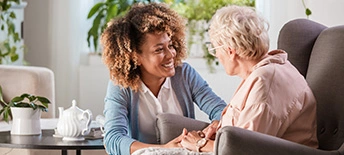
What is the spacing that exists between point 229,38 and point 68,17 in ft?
9.59

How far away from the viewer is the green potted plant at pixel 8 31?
5195mm

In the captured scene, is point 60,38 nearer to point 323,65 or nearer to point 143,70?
point 143,70

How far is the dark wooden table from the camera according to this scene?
121 inches

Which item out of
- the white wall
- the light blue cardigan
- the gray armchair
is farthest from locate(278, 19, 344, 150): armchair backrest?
the white wall

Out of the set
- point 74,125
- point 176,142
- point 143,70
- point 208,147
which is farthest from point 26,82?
point 208,147

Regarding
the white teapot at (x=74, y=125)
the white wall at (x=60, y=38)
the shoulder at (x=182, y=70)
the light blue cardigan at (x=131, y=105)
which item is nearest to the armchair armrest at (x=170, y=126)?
the light blue cardigan at (x=131, y=105)

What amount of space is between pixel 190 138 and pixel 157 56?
42 cm

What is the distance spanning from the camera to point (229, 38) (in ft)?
8.46

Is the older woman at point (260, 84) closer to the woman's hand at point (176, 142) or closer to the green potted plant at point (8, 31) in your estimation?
the woman's hand at point (176, 142)

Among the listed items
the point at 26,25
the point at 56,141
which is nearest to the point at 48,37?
the point at 26,25

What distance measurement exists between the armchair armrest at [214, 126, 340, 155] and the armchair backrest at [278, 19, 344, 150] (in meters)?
0.45

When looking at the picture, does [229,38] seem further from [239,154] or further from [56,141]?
[56,141]

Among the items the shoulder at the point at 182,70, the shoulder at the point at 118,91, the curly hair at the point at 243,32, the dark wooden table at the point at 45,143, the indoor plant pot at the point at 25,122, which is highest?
the curly hair at the point at 243,32

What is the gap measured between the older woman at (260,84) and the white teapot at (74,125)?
0.74 metres
